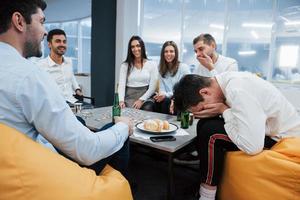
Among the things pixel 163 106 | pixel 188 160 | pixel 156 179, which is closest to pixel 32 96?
pixel 156 179

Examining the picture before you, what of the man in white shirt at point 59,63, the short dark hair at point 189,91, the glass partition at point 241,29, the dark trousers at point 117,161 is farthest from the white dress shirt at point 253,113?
the glass partition at point 241,29

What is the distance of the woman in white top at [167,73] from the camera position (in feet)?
9.63

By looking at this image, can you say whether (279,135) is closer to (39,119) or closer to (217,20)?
(39,119)

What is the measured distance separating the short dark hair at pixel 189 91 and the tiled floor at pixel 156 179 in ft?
2.49

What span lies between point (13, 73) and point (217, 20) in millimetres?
3779

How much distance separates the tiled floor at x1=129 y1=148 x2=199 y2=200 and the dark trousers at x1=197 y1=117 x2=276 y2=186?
18.7 inches

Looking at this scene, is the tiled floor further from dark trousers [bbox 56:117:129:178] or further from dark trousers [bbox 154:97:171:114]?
dark trousers [bbox 56:117:129:178]

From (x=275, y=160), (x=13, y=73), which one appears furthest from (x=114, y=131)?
(x=275, y=160)

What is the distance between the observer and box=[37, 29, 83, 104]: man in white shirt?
8.80 feet

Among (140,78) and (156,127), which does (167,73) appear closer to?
(140,78)

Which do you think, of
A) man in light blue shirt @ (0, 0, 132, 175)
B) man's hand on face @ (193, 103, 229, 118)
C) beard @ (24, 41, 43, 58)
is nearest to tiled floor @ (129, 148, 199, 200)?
man's hand on face @ (193, 103, 229, 118)

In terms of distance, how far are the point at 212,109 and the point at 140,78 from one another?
170 cm

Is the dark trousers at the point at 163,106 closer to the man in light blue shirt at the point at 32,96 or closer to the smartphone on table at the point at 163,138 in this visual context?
the smartphone on table at the point at 163,138

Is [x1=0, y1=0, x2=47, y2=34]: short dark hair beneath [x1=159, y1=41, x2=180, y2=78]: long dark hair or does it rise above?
above
